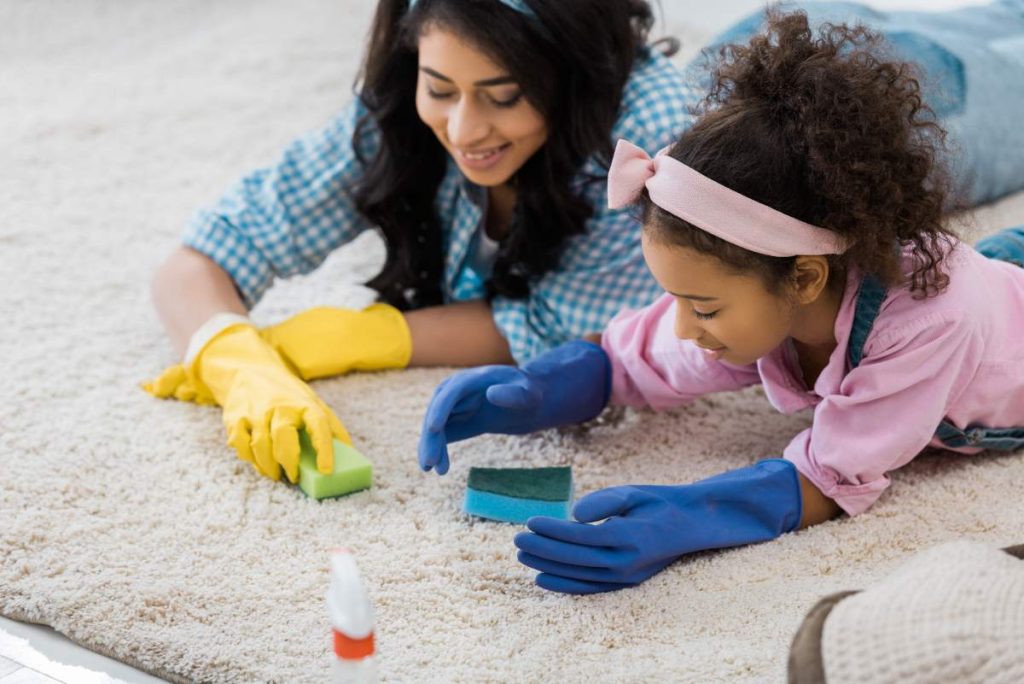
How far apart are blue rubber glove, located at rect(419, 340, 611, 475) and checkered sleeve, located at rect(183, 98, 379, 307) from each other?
0.38 meters

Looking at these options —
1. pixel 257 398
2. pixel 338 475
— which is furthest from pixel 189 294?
pixel 338 475

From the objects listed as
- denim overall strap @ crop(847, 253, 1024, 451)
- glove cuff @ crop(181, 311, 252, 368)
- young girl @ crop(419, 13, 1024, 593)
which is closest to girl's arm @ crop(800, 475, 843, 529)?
young girl @ crop(419, 13, 1024, 593)

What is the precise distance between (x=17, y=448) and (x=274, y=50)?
1529mm

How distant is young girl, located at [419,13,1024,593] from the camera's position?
1.03 m

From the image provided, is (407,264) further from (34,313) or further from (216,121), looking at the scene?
(216,121)

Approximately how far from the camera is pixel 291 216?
5.13 feet

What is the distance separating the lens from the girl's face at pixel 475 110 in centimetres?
133

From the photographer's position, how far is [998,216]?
6.13 ft

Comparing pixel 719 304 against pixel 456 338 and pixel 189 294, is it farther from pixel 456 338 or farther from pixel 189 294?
pixel 189 294

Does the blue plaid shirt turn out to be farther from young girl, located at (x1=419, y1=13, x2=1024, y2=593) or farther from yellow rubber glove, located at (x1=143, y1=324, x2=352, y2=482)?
young girl, located at (x1=419, y1=13, x2=1024, y2=593)

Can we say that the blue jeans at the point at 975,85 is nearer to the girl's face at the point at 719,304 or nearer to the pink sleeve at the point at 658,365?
the pink sleeve at the point at 658,365

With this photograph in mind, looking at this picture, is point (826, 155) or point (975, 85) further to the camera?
point (975, 85)

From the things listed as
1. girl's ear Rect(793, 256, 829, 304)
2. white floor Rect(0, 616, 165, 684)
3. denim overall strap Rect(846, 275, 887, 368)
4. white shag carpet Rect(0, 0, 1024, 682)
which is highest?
girl's ear Rect(793, 256, 829, 304)

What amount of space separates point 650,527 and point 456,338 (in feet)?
1.70
